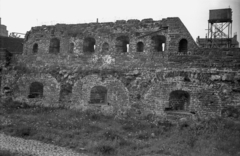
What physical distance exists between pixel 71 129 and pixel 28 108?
17.0 ft

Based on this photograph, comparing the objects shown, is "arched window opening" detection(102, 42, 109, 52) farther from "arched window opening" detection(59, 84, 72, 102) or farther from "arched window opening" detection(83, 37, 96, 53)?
"arched window opening" detection(59, 84, 72, 102)

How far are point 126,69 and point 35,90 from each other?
23.0ft

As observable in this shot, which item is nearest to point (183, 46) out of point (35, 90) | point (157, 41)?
point (157, 41)

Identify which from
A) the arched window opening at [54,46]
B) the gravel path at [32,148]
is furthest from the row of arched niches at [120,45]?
the gravel path at [32,148]

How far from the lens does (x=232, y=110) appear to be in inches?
420

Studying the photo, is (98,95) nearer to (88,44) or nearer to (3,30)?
(88,44)

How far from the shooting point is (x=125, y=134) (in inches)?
406

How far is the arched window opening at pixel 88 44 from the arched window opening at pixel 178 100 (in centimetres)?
607

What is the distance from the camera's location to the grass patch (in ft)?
27.7

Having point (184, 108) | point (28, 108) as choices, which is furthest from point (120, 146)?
point (28, 108)

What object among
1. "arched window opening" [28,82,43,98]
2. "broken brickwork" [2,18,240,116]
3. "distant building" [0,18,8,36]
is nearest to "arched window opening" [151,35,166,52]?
"broken brickwork" [2,18,240,116]

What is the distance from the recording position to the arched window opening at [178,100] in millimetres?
12458

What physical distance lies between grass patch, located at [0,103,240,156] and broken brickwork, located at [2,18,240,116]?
2.95 feet

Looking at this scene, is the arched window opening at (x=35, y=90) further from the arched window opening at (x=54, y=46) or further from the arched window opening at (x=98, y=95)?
the arched window opening at (x=98, y=95)
